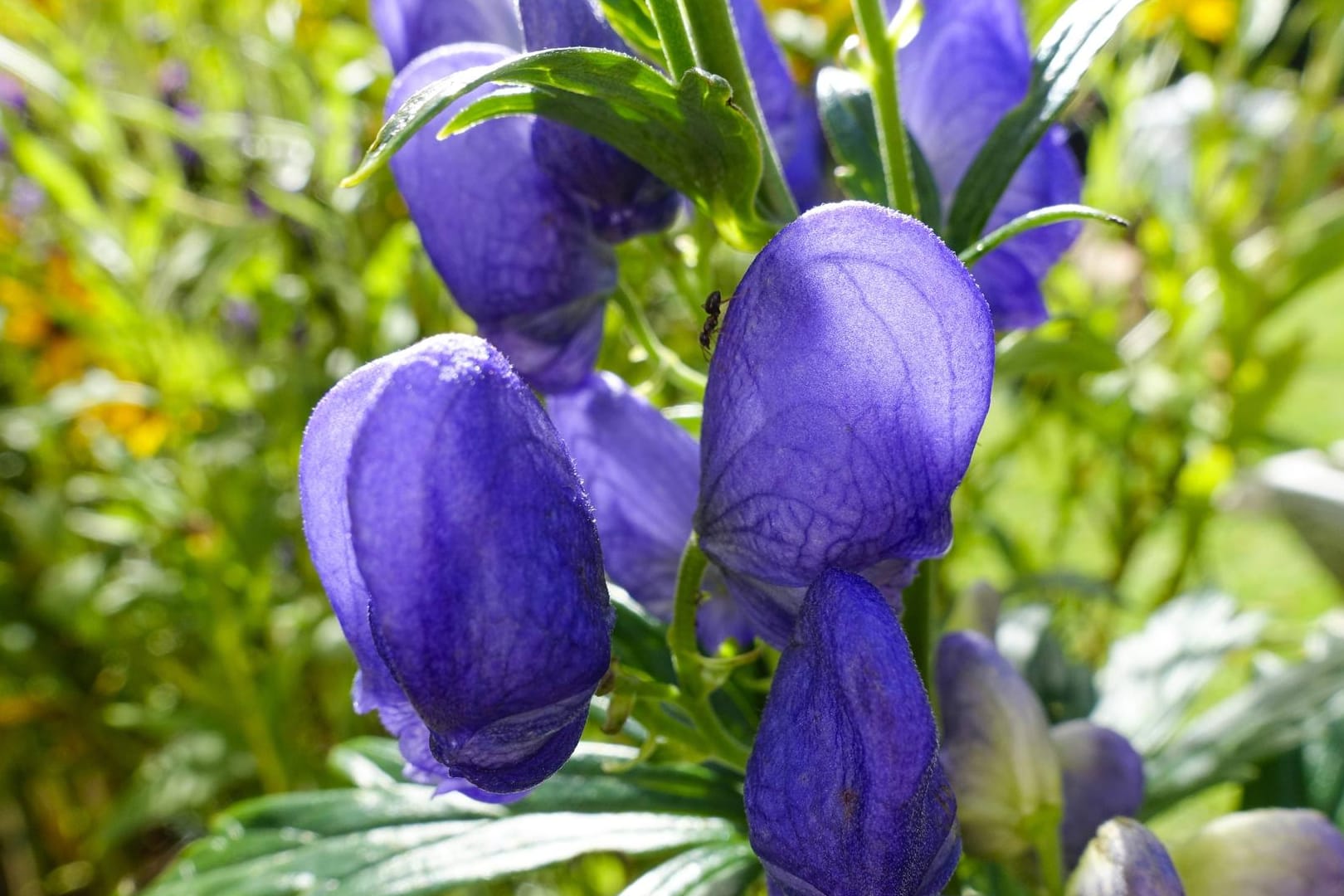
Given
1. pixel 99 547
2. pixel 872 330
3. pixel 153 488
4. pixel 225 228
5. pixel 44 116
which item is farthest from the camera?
pixel 99 547

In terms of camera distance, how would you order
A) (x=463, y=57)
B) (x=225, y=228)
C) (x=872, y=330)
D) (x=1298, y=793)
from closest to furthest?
(x=872, y=330)
(x=463, y=57)
(x=1298, y=793)
(x=225, y=228)

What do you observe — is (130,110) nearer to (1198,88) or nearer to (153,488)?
(153,488)

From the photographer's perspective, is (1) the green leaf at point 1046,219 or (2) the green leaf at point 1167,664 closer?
(1) the green leaf at point 1046,219

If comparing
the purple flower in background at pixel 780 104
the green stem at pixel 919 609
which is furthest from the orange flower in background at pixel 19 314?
the green stem at pixel 919 609

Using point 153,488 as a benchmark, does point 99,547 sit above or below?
below

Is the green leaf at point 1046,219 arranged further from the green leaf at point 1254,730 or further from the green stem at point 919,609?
the green leaf at point 1254,730

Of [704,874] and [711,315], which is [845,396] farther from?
[704,874]

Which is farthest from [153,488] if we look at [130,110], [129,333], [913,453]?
[913,453]
